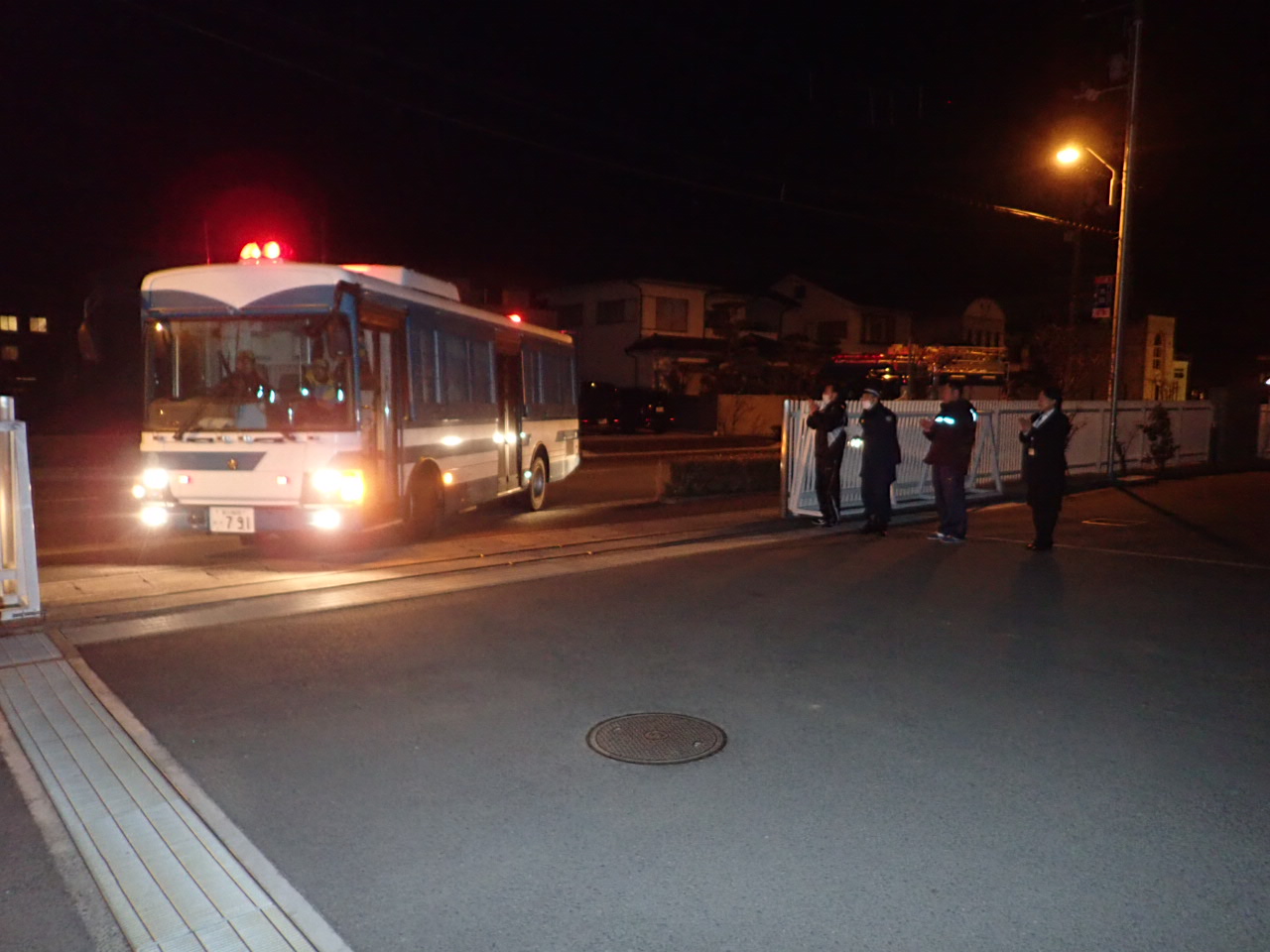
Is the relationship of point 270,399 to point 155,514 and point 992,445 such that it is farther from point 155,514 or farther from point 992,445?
point 992,445

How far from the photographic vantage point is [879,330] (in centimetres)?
5297

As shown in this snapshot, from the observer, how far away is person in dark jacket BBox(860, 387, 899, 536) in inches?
459

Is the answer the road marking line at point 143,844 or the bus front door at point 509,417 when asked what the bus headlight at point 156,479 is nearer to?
the road marking line at point 143,844

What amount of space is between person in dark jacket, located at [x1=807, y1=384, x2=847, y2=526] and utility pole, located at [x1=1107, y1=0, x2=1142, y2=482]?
972 cm

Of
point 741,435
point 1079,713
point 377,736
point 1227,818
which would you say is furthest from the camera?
point 741,435

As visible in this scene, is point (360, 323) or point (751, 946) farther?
point (360, 323)

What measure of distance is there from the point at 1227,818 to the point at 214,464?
8355 mm

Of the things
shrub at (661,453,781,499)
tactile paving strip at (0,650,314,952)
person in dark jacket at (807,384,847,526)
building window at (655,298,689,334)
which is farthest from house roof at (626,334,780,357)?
tactile paving strip at (0,650,314,952)

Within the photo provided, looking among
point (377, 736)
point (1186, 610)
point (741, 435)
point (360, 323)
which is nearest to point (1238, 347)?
point (741, 435)

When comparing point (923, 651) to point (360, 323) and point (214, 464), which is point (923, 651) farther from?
point (214, 464)

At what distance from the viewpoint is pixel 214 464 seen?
9.07 m

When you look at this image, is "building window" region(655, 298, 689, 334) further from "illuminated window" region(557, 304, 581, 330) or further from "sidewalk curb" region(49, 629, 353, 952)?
"sidewalk curb" region(49, 629, 353, 952)

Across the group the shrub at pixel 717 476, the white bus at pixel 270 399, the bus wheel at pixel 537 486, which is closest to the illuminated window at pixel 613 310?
the shrub at pixel 717 476

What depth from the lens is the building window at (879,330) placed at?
5253 cm
